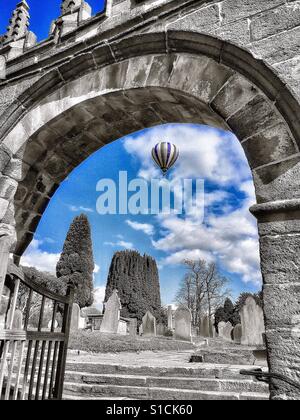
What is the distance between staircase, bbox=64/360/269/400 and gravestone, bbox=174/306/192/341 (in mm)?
8752

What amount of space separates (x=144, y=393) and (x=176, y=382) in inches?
17.7

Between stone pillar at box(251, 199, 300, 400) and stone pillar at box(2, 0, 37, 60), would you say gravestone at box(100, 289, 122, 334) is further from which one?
stone pillar at box(251, 199, 300, 400)

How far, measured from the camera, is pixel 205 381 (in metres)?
4.15

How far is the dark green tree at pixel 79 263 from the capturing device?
83.6 ft

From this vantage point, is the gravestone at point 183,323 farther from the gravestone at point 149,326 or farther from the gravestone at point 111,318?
the gravestone at point 111,318

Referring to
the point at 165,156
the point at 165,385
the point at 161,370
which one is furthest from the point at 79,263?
the point at 165,385

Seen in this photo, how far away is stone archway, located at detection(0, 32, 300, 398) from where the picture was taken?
1.99 metres

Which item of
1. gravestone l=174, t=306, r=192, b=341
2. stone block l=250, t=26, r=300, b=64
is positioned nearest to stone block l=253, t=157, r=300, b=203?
stone block l=250, t=26, r=300, b=64

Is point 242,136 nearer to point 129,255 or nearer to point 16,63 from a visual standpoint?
point 16,63

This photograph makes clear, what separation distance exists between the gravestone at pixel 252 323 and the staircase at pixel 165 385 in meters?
6.80

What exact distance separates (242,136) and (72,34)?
7.89 feet

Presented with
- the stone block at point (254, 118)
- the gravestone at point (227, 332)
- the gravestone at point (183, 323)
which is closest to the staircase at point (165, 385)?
the stone block at point (254, 118)

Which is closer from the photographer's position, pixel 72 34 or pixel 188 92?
pixel 188 92
